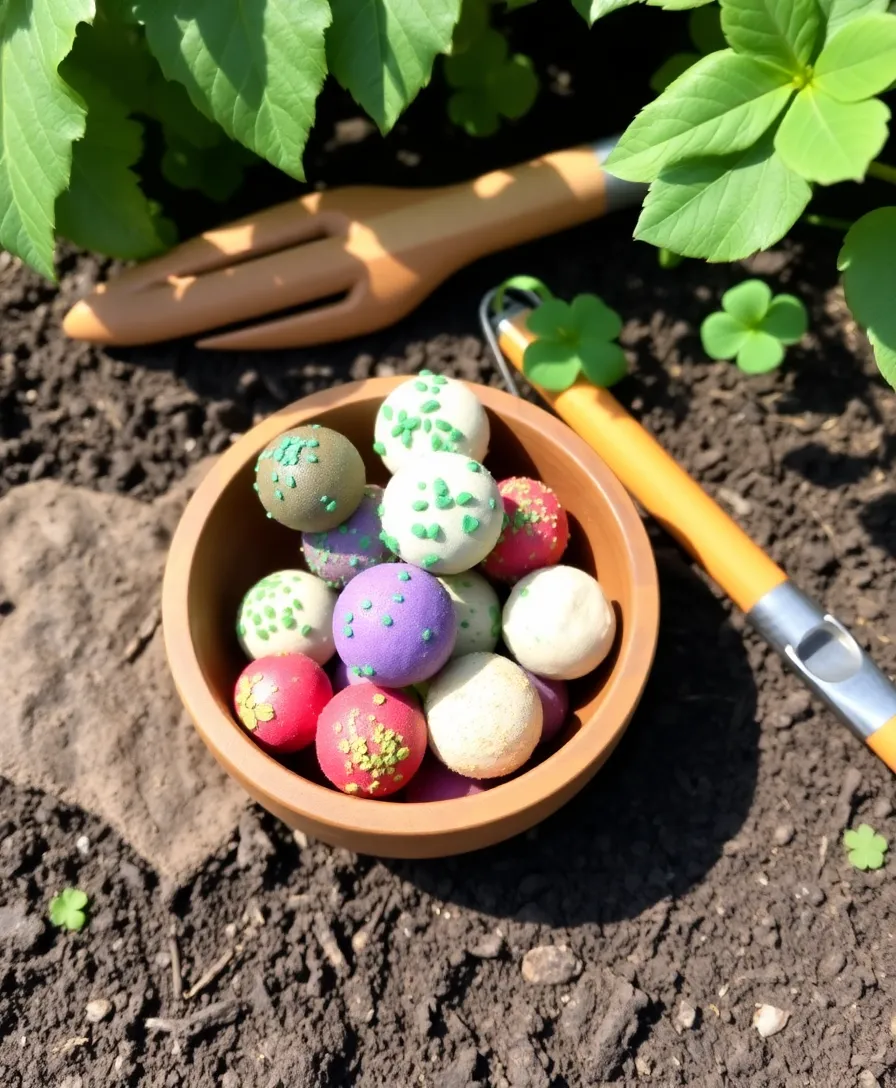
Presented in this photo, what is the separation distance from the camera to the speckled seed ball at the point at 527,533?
3.56ft

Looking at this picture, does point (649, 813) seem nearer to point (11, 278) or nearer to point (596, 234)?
point (596, 234)

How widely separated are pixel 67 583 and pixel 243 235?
1.78ft

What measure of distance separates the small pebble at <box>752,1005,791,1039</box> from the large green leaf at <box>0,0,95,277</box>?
117 cm

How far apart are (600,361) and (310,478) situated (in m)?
A: 0.45

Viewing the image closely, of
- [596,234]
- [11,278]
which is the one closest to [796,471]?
[596,234]

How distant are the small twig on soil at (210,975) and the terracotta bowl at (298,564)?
0.23 meters

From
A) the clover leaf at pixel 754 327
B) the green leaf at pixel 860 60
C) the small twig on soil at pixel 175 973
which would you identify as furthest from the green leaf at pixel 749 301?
the small twig on soil at pixel 175 973

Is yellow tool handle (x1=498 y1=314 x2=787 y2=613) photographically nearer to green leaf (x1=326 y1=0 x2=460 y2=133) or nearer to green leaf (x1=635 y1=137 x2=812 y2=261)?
green leaf (x1=635 y1=137 x2=812 y2=261)

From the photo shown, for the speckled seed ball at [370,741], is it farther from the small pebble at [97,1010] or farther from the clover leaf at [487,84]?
the clover leaf at [487,84]

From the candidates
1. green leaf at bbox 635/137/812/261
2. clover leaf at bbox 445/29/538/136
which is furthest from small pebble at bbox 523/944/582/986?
clover leaf at bbox 445/29/538/136

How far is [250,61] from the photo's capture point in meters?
1.06

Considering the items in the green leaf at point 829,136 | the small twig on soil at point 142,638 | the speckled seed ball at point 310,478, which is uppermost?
the green leaf at point 829,136

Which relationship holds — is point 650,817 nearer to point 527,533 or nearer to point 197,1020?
point 527,533

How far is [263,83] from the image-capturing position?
1.06 m
